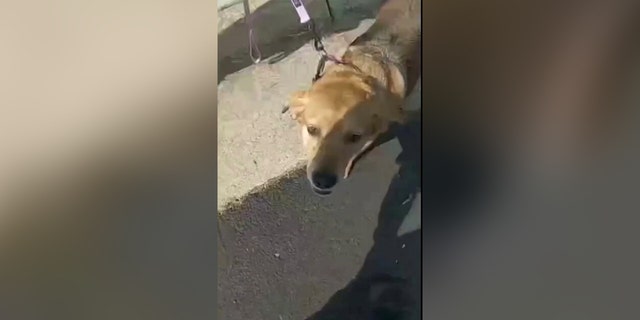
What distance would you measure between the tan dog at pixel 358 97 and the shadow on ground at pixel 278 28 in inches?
1.0

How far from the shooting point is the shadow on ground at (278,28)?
88 cm

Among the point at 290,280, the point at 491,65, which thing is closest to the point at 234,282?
the point at 290,280

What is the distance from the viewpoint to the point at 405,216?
846 mm

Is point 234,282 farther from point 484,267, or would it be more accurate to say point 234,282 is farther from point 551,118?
point 551,118

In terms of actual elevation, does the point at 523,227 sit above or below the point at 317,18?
below

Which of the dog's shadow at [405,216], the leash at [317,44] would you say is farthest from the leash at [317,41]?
the dog's shadow at [405,216]

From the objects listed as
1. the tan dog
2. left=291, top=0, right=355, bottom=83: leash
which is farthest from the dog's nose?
left=291, top=0, right=355, bottom=83: leash

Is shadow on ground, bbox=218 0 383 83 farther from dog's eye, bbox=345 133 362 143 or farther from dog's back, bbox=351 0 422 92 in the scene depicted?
dog's eye, bbox=345 133 362 143

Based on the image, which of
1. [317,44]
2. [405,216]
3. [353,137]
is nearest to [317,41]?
[317,44]

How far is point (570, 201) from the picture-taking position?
2.66 feet

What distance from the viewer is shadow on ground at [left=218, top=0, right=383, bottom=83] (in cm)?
88

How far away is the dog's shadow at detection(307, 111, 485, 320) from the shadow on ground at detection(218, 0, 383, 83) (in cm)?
14

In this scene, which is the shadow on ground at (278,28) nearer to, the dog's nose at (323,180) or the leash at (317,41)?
the leash at (317,41)

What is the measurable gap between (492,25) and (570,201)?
0.20 m
